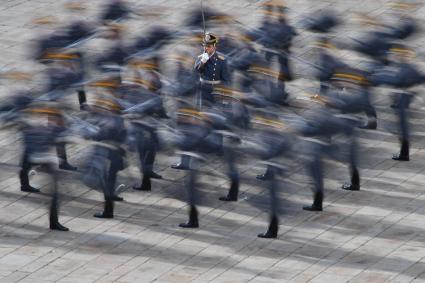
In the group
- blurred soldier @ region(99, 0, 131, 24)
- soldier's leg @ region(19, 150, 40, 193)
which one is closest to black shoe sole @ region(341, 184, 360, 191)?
soldier's leg @ region(19, 150, 40, 193)

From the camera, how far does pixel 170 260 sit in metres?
20.6

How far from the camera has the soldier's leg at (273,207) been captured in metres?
20.8

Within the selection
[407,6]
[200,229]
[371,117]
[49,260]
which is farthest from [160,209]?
[407,6]

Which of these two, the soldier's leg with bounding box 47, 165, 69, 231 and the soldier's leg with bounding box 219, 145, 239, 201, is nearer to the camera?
the soldier's leg with bounding box 47, 165, 69, 231

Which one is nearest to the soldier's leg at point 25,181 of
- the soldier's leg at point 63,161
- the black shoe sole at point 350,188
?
the soldier's leg at point 63,161

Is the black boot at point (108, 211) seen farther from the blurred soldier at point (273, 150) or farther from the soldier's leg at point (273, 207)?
the blurred soldier at point (273, 150)

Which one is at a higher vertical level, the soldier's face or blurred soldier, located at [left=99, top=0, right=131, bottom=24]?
blurred soldier, located at [left=99, top=0, right=131, bottom=24]

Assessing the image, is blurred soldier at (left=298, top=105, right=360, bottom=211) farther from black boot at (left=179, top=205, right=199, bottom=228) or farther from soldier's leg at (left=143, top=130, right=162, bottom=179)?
soldier's leg at (left=143, top=130, right=162, bottom=179)

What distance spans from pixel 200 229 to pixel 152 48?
3.68 meters

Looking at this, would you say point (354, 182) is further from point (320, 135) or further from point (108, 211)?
point (108, 211)

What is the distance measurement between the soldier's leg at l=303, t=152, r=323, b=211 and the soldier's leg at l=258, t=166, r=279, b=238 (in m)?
0.75

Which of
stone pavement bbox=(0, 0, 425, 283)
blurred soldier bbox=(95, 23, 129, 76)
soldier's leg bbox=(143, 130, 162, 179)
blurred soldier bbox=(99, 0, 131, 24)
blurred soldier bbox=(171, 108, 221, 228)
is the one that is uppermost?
blurred soldier bbox=(99, 0, 131, 24)

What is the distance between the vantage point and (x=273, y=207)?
2108 centimetres

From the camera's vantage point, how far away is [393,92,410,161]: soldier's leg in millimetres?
23562
